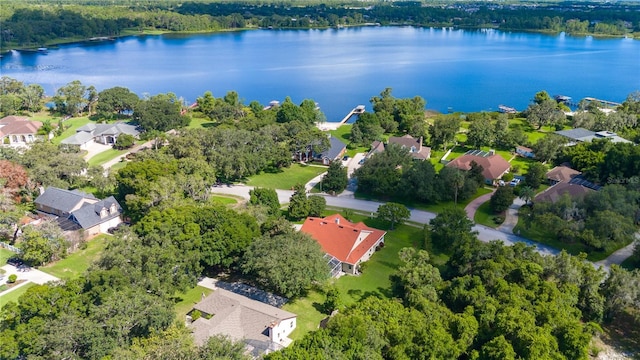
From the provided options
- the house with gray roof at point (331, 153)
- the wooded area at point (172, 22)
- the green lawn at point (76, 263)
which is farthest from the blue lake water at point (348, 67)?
the green lawn at point (76, 263)

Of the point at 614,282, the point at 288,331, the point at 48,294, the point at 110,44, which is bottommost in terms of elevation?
the point at 288,331

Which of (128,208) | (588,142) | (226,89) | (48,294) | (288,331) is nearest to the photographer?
(48,294)

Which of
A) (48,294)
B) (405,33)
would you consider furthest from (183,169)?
(405,33)

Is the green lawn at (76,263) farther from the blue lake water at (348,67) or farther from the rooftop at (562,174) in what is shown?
the blue lake water at (348,67)

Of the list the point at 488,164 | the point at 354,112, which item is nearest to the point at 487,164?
the point at 488,164

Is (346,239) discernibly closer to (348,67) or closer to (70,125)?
(70,125)

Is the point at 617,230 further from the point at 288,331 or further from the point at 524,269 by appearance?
the point at 288,331
